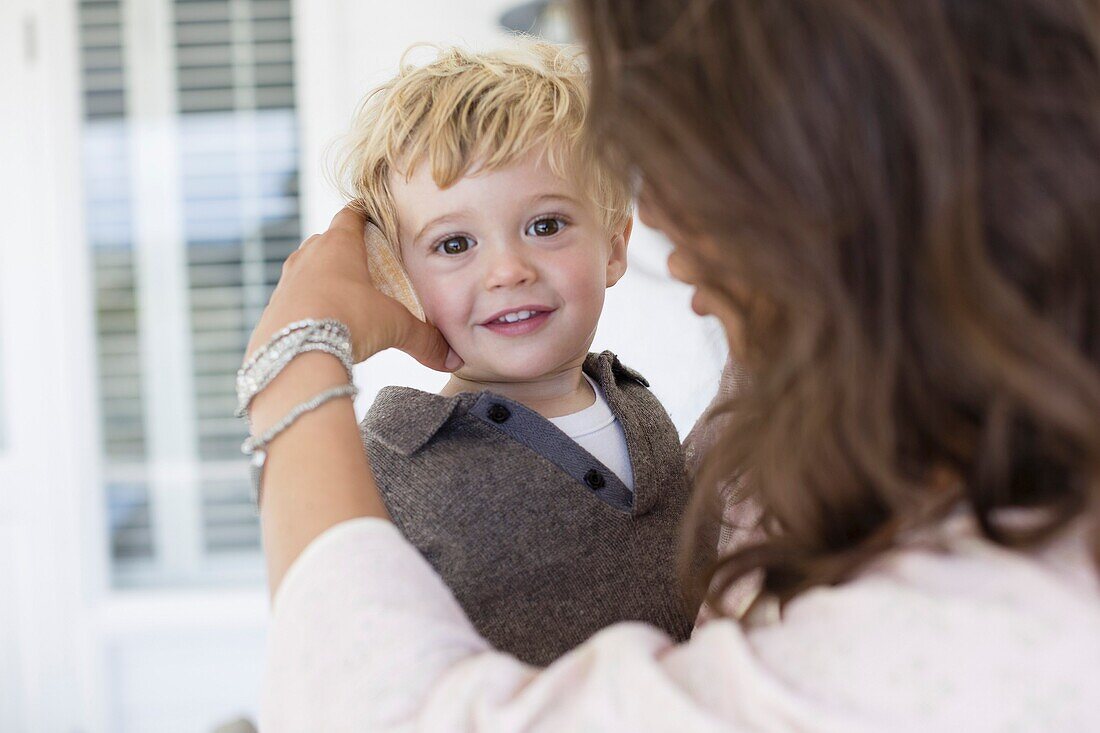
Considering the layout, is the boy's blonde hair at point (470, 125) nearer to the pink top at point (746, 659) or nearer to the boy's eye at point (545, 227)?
the boy's eye at point (545, 227)

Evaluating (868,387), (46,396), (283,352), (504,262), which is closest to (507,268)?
(504,262)

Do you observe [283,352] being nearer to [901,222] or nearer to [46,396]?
[901,222]

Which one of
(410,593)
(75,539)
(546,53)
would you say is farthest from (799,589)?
(75,539)

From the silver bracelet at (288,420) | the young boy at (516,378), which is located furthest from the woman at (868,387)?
the young boy at (516,378)

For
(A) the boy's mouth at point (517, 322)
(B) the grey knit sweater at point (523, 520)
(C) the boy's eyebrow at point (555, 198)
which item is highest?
(C) the boy's eyebrow at point (555, 198)

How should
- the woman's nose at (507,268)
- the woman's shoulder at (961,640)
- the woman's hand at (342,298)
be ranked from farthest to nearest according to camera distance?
the woman's nose at (507,268)
the woman's hand at (342,298)
the woman's shoulder at (961,640)

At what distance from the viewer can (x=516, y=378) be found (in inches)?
42.0

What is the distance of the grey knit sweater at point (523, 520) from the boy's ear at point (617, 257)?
0.28 metres

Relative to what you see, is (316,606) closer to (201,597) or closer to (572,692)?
(572,692)

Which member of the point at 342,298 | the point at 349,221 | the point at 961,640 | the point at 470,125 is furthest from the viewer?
the point at 470,125

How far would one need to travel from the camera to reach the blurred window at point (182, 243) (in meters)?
2.75

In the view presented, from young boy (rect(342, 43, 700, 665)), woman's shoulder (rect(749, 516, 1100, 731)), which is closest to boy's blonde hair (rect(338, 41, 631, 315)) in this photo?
young boy (rect(342, 43, 700, 665))

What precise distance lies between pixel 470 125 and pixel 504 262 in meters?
0.14

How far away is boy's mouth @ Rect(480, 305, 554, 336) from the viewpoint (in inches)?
40.6
